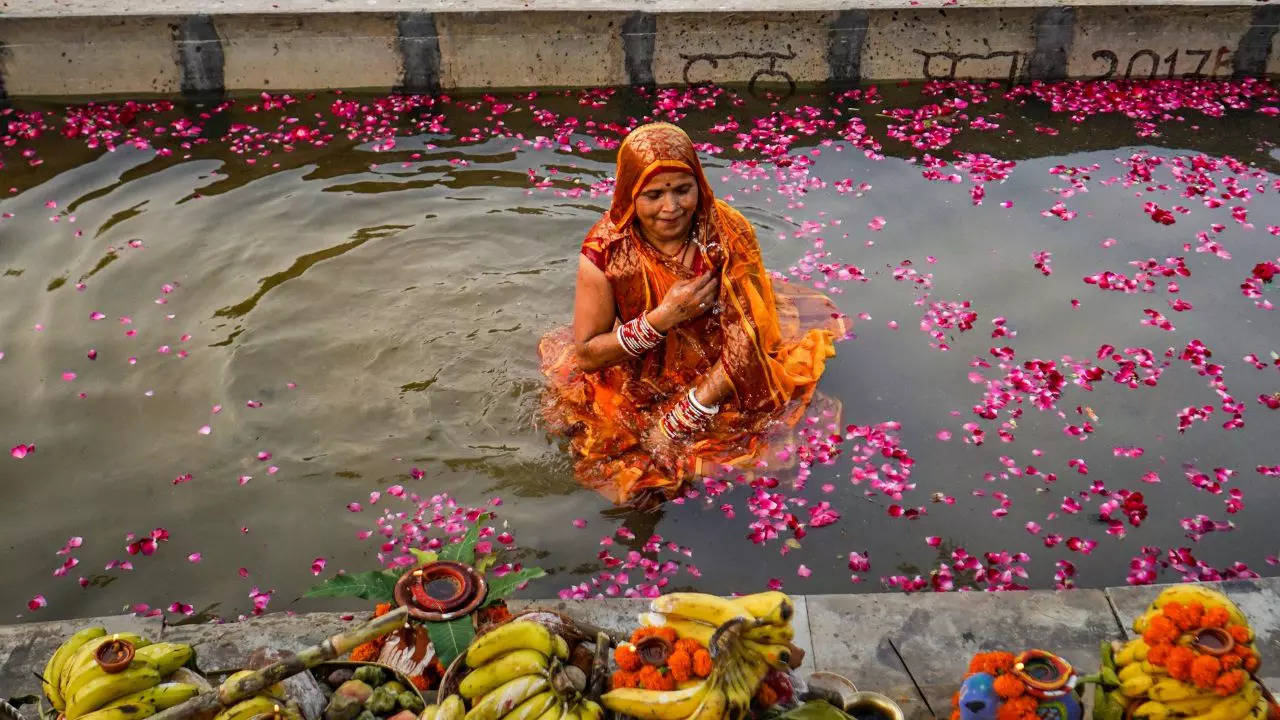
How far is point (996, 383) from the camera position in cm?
628

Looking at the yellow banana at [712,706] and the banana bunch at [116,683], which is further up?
the yellow banana at [712,706]

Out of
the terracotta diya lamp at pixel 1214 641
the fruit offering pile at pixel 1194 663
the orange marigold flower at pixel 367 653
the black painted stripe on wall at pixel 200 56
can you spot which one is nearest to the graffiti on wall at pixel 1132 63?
the black painted stripe on wall at pixel 200 56

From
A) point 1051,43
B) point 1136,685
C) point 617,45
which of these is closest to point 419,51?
point 617,45

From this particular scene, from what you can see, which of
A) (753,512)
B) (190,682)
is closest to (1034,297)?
(753,512)

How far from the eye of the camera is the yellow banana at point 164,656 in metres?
2.82

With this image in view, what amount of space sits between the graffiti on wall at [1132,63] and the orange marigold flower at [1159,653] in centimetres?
808

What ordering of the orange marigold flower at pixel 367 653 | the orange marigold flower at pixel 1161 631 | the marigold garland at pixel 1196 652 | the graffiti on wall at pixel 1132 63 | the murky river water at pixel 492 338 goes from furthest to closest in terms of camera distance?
the graffiti on wall at pixel 1132 63 → the murky river water at pixel 492 338 → the orange marigold flower at pixel 367 653 → the orange marigold flower at pixel 1161 631 → the marigold garland at pixel 1196 652

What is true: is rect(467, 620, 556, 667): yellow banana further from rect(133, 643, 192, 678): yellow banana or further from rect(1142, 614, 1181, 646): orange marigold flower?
rect(1142, 614, 1181, 646): orange marigold flower

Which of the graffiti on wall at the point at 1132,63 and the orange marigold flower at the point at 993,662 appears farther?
the graffiti on wall at the point at 1132,63

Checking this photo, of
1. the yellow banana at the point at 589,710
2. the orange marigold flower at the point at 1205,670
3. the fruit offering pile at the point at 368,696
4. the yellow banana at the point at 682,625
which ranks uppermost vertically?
the orange marigold flower at the point at 1205,670

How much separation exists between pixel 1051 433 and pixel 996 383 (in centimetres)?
52

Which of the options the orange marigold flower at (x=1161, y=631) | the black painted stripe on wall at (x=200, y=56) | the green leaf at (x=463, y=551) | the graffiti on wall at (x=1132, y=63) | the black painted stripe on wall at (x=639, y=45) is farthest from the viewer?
the graffiti on wall at (x=1132, y=63)

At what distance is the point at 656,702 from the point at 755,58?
818 cm

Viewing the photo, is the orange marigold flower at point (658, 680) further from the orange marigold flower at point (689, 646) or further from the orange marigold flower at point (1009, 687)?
Answer: the orange marigold flower at point (1009, 687)
